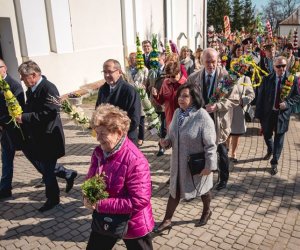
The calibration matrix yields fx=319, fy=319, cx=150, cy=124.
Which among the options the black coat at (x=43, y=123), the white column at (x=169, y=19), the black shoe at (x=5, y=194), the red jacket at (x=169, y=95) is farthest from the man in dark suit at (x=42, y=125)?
the white column at (x=169, y=19)

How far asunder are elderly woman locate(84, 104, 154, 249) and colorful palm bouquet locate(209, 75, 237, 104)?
2.24m

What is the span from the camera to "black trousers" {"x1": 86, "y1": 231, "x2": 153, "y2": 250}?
2.65 meters

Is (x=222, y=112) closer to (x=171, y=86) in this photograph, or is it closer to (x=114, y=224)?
(x=171, y=86)

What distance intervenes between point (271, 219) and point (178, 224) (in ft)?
4.18

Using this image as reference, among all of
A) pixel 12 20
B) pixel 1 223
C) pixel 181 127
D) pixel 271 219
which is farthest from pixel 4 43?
pixel 271 219

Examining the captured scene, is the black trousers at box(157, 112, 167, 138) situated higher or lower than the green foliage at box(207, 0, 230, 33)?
lower

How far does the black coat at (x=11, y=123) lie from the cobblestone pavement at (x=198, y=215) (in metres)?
0.95

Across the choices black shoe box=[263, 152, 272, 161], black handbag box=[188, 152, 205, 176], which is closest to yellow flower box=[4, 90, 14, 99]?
black handbag box=[188, 152, 205, 176]

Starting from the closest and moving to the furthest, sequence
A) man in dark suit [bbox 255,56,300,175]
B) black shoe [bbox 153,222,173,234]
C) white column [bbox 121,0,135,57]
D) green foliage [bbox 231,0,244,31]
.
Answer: black shoe [bbox 153,222,173,234] → man in dark suit [bbox 255,56,300,175] → white column [bbox 121,0,135,57] → green foliage [bbox 231,0,244,31]

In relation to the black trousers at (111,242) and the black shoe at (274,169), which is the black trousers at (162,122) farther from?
A: the black trousers at (111,242)

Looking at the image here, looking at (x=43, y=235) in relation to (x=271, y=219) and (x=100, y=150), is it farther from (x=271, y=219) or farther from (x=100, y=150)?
(x=271, y=219)

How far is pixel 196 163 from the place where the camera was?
353cm

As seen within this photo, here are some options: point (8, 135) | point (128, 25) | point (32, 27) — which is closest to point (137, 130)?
point (8, 135)

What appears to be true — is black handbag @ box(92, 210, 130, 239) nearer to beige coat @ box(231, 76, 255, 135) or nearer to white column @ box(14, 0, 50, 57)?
beige coat @ box(231, 76, 255, 135)
